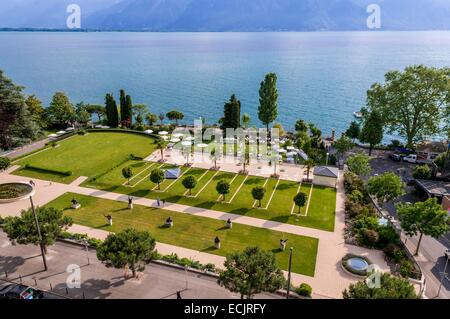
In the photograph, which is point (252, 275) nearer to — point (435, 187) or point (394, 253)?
point (394, 253)

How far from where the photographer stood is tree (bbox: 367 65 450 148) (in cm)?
5584

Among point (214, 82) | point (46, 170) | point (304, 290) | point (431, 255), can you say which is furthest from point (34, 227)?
point (214, 82)

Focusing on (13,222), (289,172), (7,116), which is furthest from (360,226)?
(7,116)

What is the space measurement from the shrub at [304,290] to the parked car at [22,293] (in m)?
18.4

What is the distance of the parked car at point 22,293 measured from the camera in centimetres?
2429

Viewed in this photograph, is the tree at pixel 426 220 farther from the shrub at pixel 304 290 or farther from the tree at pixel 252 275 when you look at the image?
the tree at pixel 252 275

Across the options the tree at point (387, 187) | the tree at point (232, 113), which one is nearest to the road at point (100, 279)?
the tree at point (387, 187)

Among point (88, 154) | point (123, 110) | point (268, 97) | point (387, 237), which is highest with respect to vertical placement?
point (268, 97)

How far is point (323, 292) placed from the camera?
88.6 ft

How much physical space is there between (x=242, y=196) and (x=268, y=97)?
1216 inches

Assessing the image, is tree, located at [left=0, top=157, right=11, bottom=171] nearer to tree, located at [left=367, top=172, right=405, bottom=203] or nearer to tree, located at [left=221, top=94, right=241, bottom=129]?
tree, located at [left=221, top=94, right=241, bottom=129]

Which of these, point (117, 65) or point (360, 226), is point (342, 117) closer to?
point (360, 226)

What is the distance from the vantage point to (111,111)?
71.1 m

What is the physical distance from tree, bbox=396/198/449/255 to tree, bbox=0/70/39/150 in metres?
58.7
